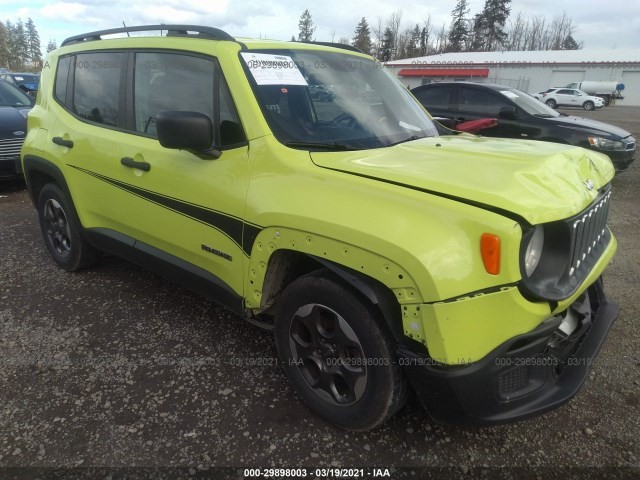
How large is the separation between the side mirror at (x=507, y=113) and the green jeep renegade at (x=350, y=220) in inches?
192

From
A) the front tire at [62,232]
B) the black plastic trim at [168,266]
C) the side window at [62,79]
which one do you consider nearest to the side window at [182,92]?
the black plastic trim at [168,266]

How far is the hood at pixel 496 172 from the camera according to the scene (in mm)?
1836

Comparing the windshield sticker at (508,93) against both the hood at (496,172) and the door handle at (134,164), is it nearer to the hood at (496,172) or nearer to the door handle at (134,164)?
the hood at (496,172)

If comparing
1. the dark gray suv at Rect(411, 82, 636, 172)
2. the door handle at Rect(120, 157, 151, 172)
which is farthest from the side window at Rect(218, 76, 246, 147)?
the dark gray suv at Rect(411, 82, 636, 172)

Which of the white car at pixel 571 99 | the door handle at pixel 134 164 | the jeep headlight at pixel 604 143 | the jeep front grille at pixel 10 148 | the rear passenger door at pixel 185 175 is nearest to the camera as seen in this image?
the rear passenger door at pixel 185 175

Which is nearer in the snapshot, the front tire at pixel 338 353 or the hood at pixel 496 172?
the hood at pixel 496 172

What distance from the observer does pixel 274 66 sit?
2639mm

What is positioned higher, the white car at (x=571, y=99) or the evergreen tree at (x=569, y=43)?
the evergreen tree at (x=569, y=43)

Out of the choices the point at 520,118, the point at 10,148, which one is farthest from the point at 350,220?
the point at 520,118

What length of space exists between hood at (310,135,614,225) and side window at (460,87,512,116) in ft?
19.3

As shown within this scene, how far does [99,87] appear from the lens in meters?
3.44

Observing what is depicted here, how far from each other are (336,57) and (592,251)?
1.91 meters

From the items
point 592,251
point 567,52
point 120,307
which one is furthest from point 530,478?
point 567,52

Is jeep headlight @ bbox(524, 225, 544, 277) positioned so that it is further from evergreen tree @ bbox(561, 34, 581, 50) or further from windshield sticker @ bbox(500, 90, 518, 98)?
evergreen tree @ bbox(561, 34, 581, 50)
